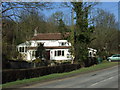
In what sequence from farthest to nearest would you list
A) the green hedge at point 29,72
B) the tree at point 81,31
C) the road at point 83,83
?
the tree at point 81,31 < the green hedge at point 29,72 < the road at point 83,83

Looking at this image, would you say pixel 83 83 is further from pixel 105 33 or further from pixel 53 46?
pixel 105 33

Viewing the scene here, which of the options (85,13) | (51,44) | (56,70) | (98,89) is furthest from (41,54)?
(98,89)

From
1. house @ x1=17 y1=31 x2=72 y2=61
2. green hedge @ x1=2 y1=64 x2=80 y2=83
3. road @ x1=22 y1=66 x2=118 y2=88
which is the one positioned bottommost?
road @ x1=22 y1=66 x2=118 y2=88

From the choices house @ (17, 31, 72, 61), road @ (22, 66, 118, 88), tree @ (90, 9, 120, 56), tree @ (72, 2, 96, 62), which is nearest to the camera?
road @ (22, 66, 118, 88)

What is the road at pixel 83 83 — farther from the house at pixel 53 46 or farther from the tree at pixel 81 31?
the house at pixel 53 46

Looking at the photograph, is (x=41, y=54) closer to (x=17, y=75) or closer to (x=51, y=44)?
(x=51, y=44)

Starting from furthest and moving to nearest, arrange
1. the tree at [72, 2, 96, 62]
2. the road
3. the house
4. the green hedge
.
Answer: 1. the house
2. the tree at [72, 2, 96, 62]
3. the green hedge
4. the road

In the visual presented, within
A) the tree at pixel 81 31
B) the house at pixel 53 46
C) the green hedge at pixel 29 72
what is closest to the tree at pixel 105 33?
the house at pixel 53 46

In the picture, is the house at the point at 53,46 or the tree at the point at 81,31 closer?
the tree at the point at 81,31

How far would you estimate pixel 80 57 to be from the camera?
3278 centimetres

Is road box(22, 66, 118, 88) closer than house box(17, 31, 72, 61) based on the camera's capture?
Yes

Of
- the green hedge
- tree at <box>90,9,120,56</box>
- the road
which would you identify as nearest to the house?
tree at <box>90,9,120,56</box>

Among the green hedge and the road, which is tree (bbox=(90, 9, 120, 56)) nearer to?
the green hedge

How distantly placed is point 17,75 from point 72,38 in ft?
54.3
